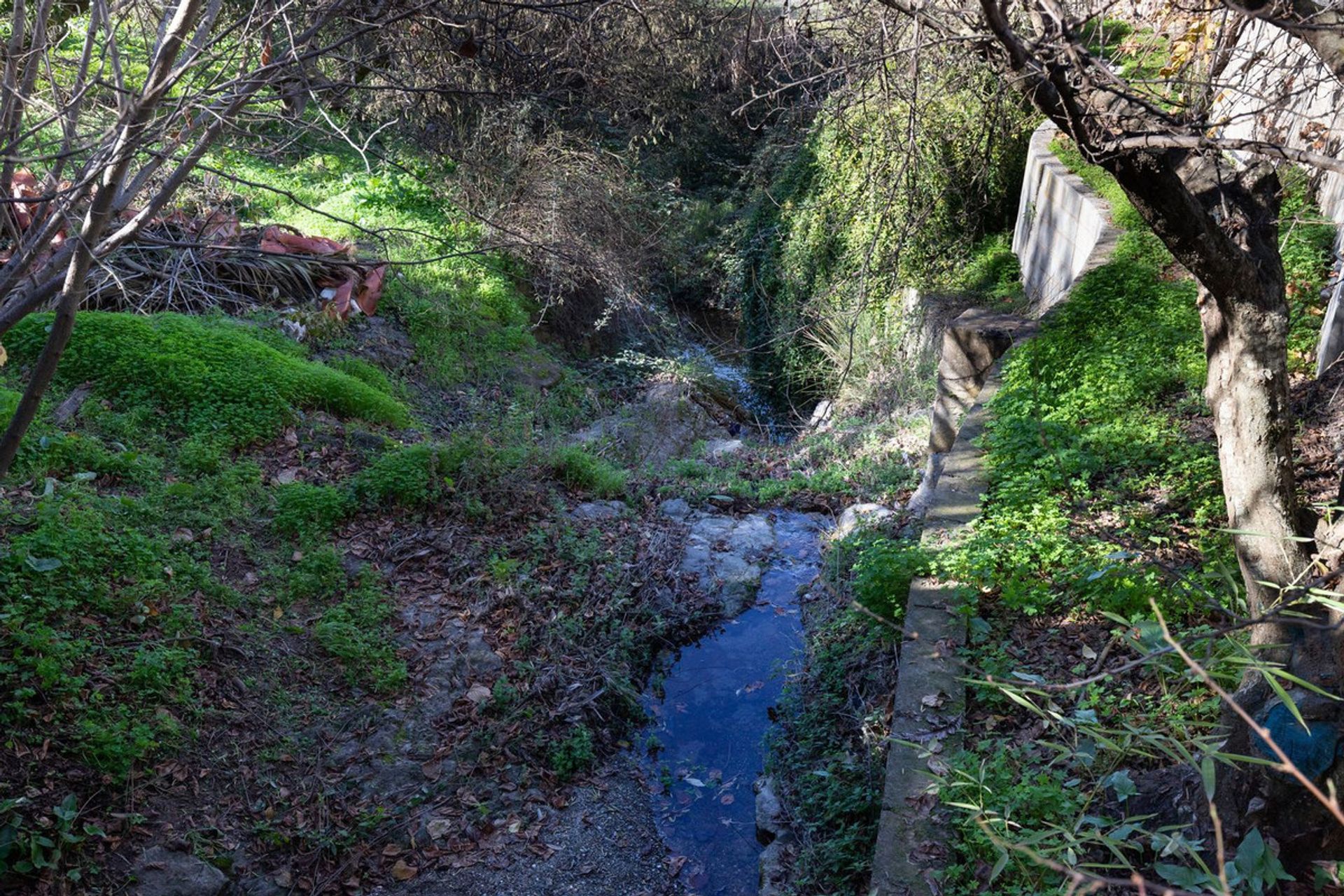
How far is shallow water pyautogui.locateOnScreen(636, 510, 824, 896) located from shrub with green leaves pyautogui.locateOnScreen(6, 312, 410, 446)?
3.56 metres

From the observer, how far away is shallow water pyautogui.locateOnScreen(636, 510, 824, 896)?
→ 4.64 m

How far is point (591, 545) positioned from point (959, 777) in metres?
3.72

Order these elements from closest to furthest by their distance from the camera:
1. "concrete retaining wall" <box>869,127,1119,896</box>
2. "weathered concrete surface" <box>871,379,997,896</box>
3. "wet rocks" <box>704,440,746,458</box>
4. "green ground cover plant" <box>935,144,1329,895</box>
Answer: "green ground cover plant" <box>935,144,1329,895</box>, "weathered concrete surface" <box>871,379,997,896</box>, "concrete retaining wall" <box>869,127,1119,896</box>, "wet rocks" <box>704,440,746,458</box>

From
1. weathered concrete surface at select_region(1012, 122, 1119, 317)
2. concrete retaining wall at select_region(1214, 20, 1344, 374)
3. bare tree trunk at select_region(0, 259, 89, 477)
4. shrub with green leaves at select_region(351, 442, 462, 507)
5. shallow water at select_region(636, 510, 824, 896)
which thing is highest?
concrete retaining wall at select_region(1214, 20, 1344, 374)

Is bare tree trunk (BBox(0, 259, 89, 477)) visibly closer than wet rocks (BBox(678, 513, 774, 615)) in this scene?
Yes

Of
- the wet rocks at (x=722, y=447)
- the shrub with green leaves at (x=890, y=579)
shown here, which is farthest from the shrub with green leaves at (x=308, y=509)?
the wet rocks at (x=722, y=447)

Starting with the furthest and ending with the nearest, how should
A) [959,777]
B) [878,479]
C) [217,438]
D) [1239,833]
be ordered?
[878,479] < [217,438] < [959,777] < [1239,833]

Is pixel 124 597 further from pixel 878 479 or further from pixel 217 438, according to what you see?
pixel 878 479

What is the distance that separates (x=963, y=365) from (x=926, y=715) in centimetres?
405

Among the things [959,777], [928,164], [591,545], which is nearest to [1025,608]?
[959,777]

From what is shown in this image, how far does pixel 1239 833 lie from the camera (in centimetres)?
285

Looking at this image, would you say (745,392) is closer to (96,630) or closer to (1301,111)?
(1301,111)

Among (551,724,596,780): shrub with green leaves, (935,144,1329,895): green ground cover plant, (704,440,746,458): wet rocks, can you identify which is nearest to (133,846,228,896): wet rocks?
(551,724,596,780): shrub with green leaves

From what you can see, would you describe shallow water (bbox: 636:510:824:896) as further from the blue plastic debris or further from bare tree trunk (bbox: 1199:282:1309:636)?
bare tree trunk (bbox: 1199:282:1309:636)
